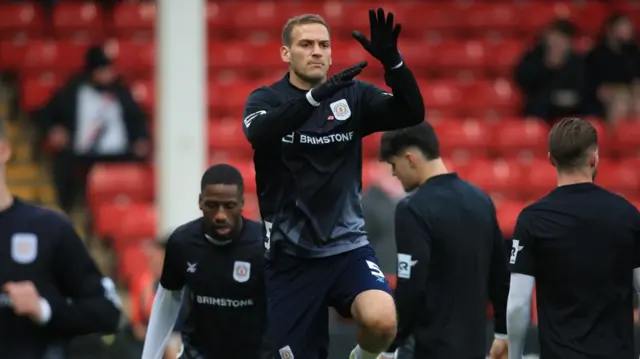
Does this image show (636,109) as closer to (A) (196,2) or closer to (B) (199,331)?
(A) (196,2)

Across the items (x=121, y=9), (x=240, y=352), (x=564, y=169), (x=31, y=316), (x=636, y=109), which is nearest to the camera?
(x=31, y=316)

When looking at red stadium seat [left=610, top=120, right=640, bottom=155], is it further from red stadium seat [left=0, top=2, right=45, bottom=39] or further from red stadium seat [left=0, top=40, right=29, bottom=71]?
red stadium seat [left=0, top=2, right=45, bottom=39]

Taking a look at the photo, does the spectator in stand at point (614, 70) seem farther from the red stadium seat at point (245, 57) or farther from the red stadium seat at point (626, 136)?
the red stadium seat at point (245, 57)

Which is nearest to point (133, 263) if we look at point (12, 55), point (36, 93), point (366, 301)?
point (36, 93)

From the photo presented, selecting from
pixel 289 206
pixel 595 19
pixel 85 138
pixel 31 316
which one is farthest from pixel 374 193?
pixel 595 19

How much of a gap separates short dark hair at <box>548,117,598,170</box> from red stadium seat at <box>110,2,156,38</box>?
393 inches

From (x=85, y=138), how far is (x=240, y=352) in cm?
613

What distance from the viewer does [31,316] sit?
4660 mm

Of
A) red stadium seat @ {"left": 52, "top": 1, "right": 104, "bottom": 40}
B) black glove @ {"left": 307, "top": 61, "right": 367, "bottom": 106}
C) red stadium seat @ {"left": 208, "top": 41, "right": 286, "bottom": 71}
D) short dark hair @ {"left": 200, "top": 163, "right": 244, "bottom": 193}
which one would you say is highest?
red stadium seat @ {"left": 52, "top": 1, "right": 104, "bottom": 40}

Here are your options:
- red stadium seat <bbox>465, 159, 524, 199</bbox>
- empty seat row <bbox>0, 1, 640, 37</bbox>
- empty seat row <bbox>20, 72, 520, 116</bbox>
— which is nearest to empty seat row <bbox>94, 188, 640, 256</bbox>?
red stadium seat <bbox>465, 159, 524, 199</bbox>

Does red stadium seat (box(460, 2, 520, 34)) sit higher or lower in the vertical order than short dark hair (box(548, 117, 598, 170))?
higher

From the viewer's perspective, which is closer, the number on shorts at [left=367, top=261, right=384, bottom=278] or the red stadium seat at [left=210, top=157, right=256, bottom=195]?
the number on shorts at [left=367, top=261, right=384, bottom=278]

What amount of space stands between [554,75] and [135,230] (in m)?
4.25

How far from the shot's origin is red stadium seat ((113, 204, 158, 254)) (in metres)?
12.0
